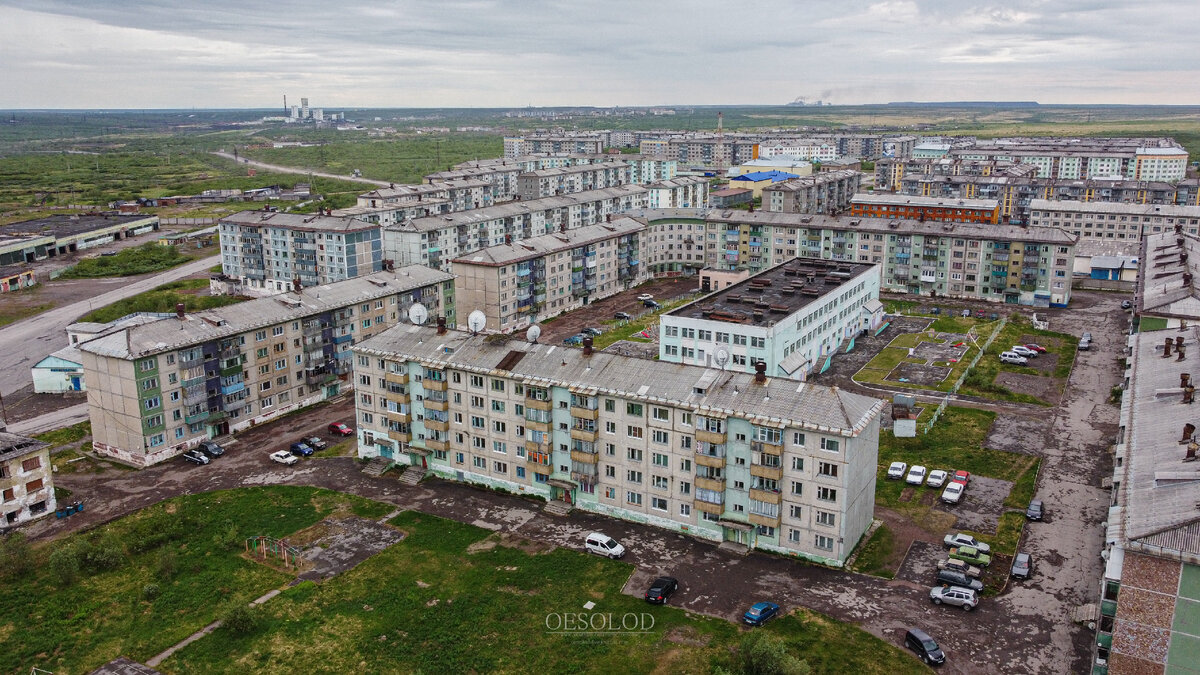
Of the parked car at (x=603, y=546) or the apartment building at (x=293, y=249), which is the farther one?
the apartment building at (x=293, y=249)

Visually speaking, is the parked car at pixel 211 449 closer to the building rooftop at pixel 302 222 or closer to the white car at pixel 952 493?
the building rooftop at pixel 302 222

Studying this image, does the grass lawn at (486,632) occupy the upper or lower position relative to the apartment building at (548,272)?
lower

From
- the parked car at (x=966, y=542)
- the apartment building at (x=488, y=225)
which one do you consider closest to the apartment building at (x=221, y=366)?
the apartment building at (x=488, y=225)

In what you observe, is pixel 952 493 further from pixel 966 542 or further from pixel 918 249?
pixel 918 249

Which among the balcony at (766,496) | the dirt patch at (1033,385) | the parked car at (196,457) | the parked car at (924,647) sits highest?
the balcony at (766,496)

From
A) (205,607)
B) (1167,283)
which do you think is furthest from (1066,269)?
(205,607)
